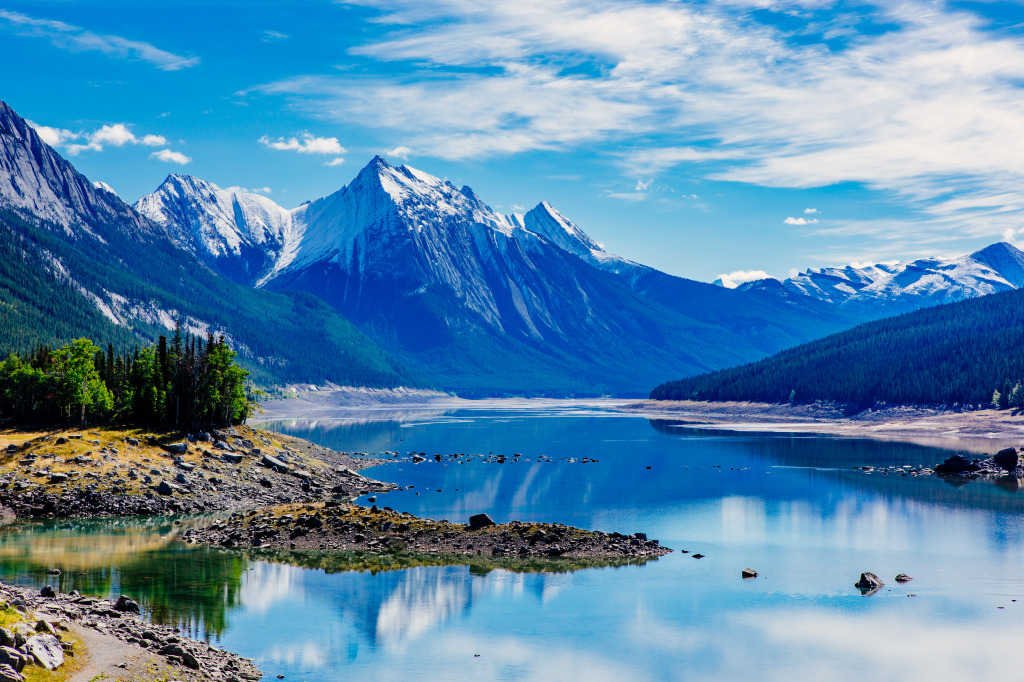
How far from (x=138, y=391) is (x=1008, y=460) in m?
116

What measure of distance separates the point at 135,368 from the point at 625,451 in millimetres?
88247

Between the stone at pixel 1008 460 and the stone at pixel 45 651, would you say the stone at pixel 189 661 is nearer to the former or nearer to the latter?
the stone at pixel 45 651

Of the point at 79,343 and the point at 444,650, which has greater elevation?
the point at 79,343

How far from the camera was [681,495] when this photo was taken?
107 m

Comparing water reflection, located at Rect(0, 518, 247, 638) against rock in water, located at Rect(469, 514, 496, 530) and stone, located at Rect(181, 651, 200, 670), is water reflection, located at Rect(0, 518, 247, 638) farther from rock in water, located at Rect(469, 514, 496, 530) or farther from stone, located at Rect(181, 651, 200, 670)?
rock in water, located at Rect(469, 514, 496, 530)

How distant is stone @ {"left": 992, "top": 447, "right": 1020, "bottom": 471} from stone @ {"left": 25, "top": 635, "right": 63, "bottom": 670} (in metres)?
127

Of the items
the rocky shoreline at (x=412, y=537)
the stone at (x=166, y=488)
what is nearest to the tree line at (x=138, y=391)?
the stone at (x=166, y=488)

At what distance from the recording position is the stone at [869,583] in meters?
59.6

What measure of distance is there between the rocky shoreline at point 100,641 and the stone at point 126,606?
0.16 feet

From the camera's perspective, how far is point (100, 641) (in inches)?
1517

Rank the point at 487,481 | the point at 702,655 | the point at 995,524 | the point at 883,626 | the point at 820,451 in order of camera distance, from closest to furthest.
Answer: the point at 702,655 → the point at 883,626 → the point at 995,524 → the point at 487,481 → the point at 820,451

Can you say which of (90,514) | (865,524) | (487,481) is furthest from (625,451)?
(90,514)

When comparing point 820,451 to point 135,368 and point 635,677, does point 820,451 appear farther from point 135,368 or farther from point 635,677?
point 635,677

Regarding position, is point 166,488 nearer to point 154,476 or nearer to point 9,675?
point 154,476
